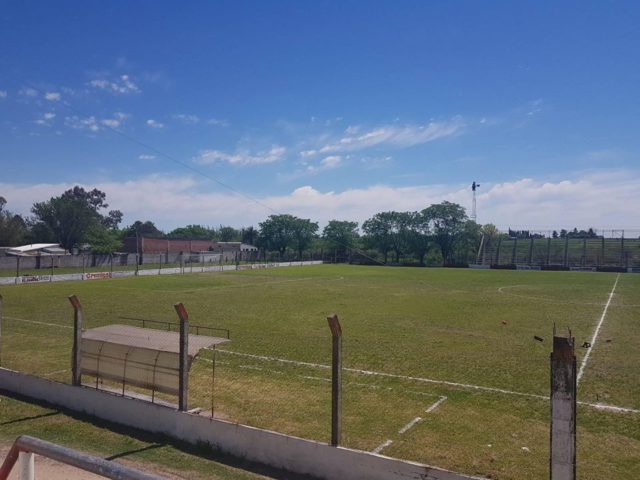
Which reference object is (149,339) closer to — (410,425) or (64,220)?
(410,425)

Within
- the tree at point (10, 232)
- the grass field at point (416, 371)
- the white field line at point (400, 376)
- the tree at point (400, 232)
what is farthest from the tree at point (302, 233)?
the white field line at point (400, 376)

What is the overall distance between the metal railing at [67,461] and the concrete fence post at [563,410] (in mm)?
4165

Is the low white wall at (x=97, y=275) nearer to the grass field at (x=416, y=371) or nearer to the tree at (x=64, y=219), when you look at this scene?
the grass field at (x=416, y=371)

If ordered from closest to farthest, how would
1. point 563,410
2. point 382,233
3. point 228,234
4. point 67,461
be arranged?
point 67,461 < point 563,410 < point 382,233 < point 228,234

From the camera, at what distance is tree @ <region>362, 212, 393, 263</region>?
104438 mm

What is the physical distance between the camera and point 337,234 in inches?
4405

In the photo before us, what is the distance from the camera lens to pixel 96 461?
2.83 meters

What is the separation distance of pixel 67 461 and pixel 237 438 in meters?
5.12

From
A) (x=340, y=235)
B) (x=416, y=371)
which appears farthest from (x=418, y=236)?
(x=416, y=371)

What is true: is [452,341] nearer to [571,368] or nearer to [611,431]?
[611,431]

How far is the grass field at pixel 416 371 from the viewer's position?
8.02m

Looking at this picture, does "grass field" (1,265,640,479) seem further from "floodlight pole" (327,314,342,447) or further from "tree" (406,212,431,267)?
"tree" (406,212,431,267)

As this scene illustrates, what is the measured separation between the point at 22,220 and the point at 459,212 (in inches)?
3478

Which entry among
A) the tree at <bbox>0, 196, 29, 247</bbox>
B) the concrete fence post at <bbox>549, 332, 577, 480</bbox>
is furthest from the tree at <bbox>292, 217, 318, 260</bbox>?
the concrete fence post at <bbox>549, 332, 577, 480</bbox>
